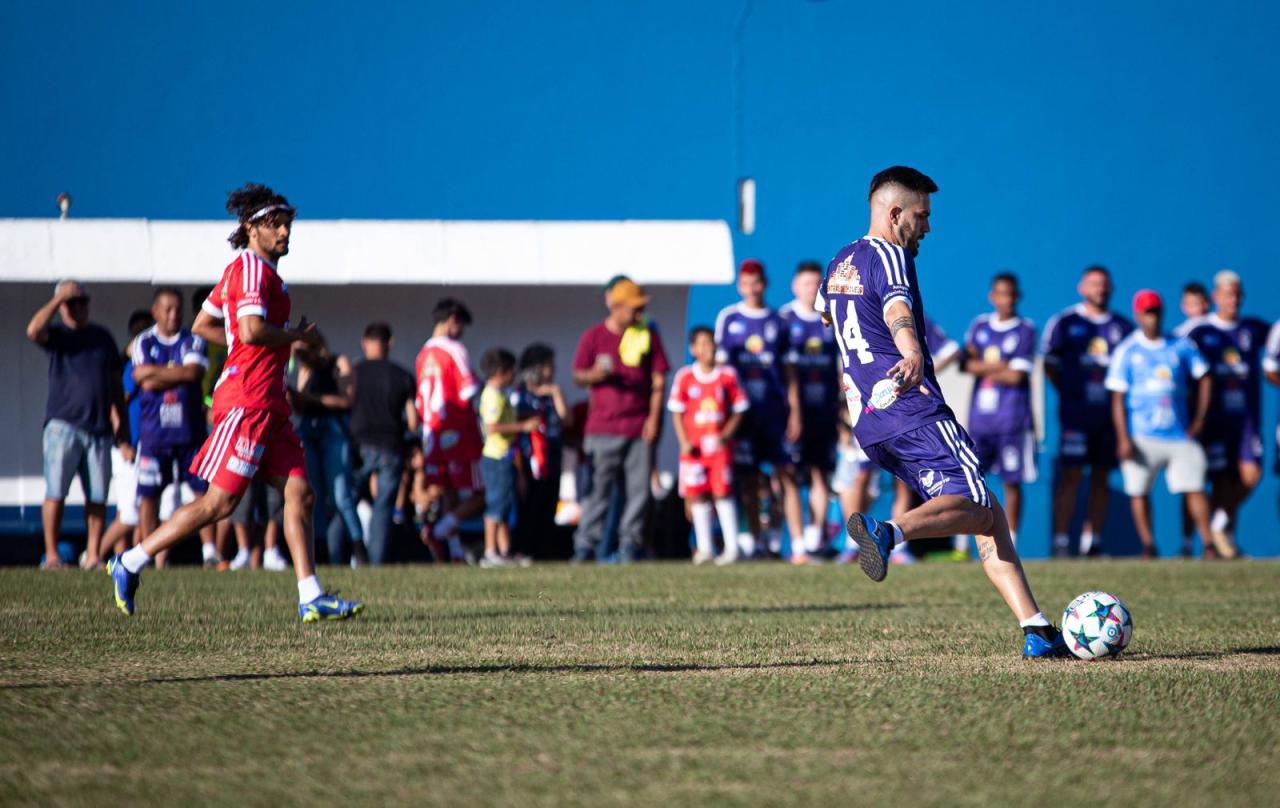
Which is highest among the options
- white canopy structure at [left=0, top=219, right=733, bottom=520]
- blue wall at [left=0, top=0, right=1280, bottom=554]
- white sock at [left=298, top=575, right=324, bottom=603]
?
blue wall at [left=0, top=0, right=1280, bottom=554]

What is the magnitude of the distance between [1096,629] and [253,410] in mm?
3782

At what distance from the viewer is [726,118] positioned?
16.0 meters

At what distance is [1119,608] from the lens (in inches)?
241

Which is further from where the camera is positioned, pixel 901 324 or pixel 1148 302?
pixel 1148 302

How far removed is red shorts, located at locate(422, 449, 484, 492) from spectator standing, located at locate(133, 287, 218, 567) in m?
1.93

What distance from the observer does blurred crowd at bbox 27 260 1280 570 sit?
1183 centimetres

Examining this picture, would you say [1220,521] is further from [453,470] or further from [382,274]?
[382,274]

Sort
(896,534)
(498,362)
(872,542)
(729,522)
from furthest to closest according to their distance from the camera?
1. (729,522)
2. (498,362)
3. (896,534)
4. (872,542)

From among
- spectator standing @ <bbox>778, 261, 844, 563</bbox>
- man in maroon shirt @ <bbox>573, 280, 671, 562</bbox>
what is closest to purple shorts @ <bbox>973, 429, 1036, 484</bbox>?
spectator standing @ <bbox>778, 261, 844, 563</bbox>

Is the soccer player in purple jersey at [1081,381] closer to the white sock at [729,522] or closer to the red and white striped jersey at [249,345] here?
the white sock at [729,522]

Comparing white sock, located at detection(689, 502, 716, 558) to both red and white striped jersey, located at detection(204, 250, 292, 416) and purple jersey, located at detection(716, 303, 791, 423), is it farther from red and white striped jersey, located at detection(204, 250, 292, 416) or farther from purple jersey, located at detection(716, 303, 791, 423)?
red and white striped jersey, located at detection(204, 250, 292, 416)

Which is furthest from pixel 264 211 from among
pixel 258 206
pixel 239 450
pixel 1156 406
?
pixel 1156 406

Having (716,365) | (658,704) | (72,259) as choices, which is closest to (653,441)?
(716,365)

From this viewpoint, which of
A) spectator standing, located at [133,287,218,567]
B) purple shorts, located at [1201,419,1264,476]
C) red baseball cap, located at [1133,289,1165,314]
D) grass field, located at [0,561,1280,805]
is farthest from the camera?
purple shorts, located at [1201,419,1264,476]
